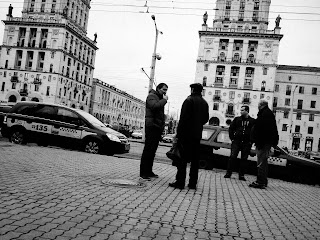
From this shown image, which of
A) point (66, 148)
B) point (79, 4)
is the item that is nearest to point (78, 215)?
point (66, 148)

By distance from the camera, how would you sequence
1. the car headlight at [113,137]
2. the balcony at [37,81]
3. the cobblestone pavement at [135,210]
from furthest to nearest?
the balcony at [37,81] → the car headlight at [113,137] → the cobblestone pavement at [135,210]

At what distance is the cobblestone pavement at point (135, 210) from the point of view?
9.98 ft

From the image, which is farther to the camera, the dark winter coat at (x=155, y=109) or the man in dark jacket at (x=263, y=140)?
the man in dark jacket at (x=263, y=140)

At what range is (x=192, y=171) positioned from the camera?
5.71m

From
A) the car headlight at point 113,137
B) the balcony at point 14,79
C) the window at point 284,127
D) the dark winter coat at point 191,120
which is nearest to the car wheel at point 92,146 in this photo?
the car headlight at point 113,137

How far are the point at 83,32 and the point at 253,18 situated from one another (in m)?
45.5

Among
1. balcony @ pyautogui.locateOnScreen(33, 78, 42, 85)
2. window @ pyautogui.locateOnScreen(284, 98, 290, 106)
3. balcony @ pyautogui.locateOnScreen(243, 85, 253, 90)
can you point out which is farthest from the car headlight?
balcony @ pyautogui.locateOnScreen(33, 78, 42, 85)

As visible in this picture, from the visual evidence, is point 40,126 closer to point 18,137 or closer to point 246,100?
point 18,137

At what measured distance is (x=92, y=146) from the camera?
1067 cm

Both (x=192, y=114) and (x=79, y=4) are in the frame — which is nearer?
(x=192, y=114)

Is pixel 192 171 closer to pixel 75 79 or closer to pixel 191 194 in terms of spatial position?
pixel 191 194

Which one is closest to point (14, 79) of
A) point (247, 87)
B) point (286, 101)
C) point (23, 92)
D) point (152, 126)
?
point (23, 92)

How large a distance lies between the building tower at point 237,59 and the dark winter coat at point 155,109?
2411 inches

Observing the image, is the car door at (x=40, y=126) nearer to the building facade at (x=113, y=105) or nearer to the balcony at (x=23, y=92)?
the building facade at (x=113, y=105)
